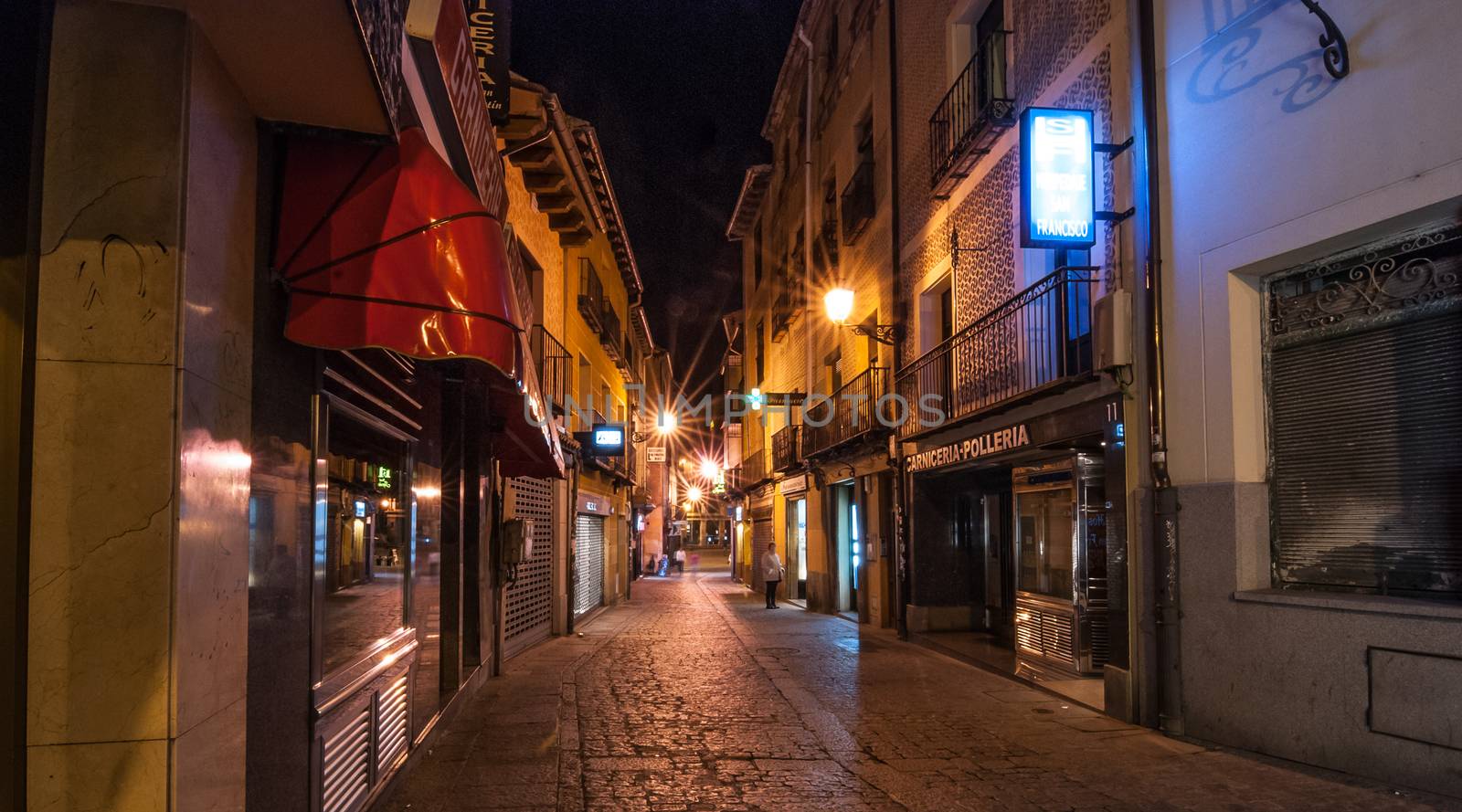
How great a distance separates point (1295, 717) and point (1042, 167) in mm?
5127

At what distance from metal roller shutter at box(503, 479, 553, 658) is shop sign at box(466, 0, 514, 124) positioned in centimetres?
555

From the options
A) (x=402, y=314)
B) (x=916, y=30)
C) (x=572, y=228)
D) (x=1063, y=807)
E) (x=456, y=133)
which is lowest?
(x=1063, y=807)

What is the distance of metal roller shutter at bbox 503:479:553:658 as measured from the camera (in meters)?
14.1

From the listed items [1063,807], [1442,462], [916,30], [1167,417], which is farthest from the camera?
[916,30]

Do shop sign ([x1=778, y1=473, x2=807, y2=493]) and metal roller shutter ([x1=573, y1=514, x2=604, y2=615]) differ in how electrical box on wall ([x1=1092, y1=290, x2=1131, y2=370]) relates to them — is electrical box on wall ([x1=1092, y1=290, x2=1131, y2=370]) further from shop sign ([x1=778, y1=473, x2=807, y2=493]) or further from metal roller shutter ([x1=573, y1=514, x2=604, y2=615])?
shop sign ([x1=778, y1=473, x2=807, y2=493])

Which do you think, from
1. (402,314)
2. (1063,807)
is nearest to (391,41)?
(402,314)

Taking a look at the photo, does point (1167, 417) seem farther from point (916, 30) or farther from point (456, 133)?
point (916, 30)

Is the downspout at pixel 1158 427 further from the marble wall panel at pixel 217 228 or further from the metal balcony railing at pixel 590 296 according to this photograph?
the metal balcony railing at pixel 590 296

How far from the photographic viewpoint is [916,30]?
52.6 feet

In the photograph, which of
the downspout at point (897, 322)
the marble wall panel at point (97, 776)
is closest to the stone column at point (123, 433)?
the marble wall panel at point (97, 776)

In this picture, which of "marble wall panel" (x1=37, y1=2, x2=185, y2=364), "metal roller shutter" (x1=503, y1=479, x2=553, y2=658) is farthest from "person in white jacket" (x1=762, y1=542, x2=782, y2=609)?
"marble wall panel" (x1=37, y1=2, x2=185, y2=364)

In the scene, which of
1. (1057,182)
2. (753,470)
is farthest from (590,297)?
(1057,182)

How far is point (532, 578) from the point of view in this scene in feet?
51.8

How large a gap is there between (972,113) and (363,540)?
10011 mm
